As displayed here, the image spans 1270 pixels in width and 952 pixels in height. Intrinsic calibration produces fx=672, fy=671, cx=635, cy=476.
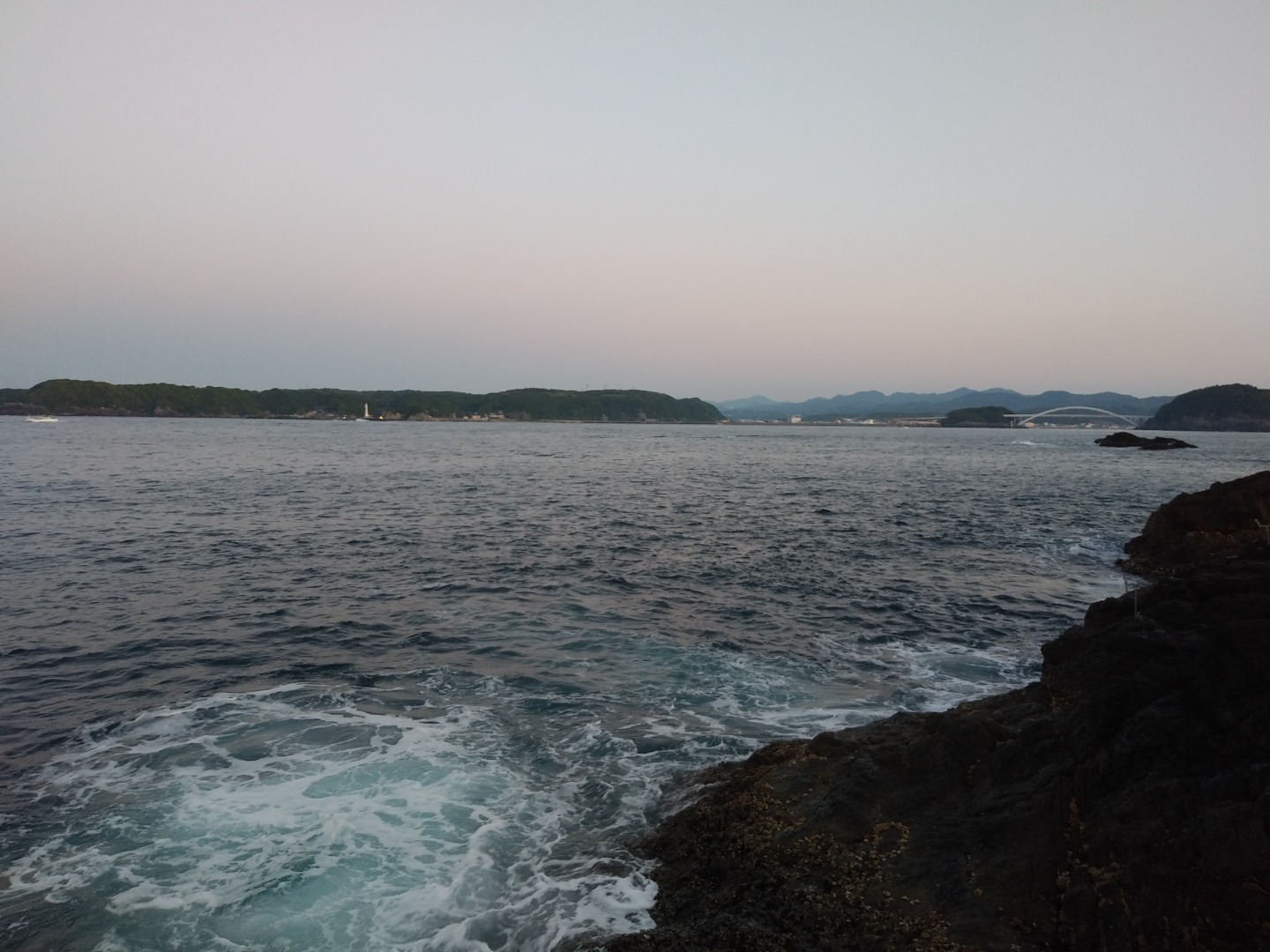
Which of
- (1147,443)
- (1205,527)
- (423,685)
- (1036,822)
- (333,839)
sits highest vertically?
(1147,443)

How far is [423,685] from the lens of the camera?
14727 mm

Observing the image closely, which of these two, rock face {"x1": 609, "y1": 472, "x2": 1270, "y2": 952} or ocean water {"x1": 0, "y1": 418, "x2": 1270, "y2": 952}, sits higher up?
rock face {"x1": 609, "y1": 472, "x2": 1270, "y2": 952}

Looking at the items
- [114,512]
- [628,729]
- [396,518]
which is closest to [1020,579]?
[628,729]

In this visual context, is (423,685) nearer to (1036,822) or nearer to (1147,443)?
(1036,822)

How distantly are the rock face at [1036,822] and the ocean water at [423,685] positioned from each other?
4.50 feet

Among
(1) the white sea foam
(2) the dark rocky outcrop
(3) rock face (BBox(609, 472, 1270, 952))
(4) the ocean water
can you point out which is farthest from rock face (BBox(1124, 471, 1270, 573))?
(2) the dark rocky outcrop

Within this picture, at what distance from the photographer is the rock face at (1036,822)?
19.1 ft

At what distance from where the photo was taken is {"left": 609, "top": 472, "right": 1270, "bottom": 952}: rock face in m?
5.82

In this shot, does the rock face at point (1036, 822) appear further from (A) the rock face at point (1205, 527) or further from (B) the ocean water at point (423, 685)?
(A) the rock face at point (1205, 527)

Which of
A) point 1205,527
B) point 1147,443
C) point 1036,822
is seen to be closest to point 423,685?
point 1036,822

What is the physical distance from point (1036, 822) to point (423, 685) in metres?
11.8

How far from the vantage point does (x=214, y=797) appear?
10.4m

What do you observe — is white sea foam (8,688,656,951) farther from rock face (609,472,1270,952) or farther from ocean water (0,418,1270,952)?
rock face (609,472,1270,952)

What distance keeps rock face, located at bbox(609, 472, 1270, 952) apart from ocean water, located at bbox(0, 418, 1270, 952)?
1372 mm
